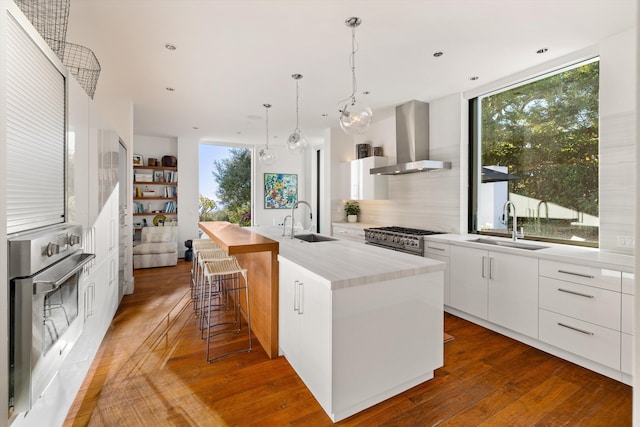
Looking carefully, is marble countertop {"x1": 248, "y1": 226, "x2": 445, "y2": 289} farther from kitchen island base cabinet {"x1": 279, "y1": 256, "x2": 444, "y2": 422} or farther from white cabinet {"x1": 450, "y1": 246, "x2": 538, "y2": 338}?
white cabinet {"x1": 450, "y1": 246, "x2": 538, "y2": 338}

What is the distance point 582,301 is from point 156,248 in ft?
20.3

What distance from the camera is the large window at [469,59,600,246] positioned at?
114 inches

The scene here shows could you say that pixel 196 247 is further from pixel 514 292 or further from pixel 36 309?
pixel 514 292

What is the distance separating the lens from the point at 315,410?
185 centimetres

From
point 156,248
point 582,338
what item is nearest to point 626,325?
point 582,338

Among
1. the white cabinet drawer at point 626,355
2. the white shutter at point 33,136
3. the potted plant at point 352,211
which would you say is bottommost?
the white cabinet drawer at point 626,355

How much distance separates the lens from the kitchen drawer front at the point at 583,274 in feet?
7.16

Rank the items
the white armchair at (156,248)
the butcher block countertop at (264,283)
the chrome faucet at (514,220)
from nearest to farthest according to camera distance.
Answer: the butcher block countertop at (264,283) < the chrome faucet at (514,220) < the white armchair at (156,248)

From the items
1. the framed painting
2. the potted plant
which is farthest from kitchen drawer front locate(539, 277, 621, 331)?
the framed painting

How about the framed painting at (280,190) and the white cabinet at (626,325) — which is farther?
the framed painting at (280,190)

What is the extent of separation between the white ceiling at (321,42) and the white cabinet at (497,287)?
6.36 ft

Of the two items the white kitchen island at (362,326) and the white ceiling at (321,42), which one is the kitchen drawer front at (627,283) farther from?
the white ceiling at (321,42)

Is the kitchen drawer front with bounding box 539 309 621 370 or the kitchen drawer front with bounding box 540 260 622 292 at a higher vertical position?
the kitchen drawer front with bounding box 540 260 622 292

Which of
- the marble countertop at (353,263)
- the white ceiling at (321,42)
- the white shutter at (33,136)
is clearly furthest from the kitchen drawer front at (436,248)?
the white shutter at (33,136)
